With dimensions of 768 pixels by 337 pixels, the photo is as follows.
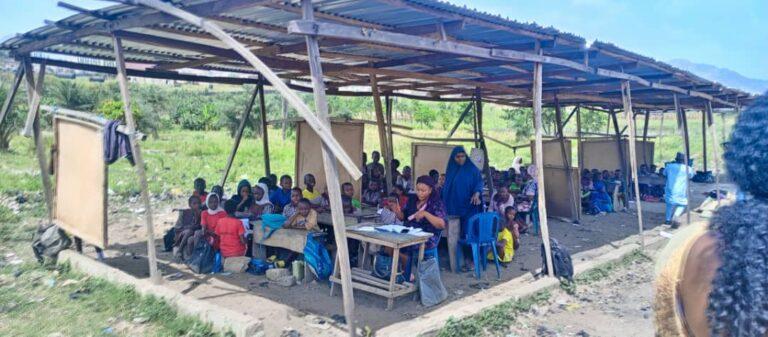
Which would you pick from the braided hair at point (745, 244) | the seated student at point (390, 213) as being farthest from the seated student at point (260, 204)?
the braided hair at point (745, 244)

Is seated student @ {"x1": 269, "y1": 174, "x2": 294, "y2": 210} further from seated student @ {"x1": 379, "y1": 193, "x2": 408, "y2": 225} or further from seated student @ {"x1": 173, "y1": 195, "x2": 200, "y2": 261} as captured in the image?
seated student @ {"x1": 379, "y1": 193, "x2": 408, "y2": 225}

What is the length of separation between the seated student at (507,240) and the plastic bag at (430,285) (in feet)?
5.70

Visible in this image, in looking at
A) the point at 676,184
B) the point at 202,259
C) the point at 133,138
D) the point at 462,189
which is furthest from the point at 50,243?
the point at 676,184

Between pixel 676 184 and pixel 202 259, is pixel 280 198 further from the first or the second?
pixel 676 184

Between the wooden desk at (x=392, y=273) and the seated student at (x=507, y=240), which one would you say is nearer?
the wooden desk at (x=392, y=273)

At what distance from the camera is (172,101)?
31.2 m

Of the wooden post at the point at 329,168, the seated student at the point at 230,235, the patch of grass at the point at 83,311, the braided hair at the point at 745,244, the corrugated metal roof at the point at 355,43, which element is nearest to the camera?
the braided hair at the point at 745,244

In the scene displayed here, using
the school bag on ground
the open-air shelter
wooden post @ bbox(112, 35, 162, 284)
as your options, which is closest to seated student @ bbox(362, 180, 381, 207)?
the open-air shelter

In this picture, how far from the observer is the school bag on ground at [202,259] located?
644cm

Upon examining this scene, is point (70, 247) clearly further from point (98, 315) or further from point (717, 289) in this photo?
point (717, 289)

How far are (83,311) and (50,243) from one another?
2.02m

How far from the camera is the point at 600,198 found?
1195 cm

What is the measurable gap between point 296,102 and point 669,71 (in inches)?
273

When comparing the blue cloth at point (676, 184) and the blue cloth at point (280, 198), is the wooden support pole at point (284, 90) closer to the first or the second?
the blue cloth at point (280, 198)
